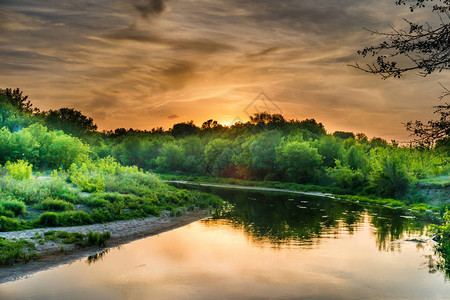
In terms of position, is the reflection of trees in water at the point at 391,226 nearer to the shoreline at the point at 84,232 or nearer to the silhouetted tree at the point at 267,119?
the shoreline at the point at 84,232

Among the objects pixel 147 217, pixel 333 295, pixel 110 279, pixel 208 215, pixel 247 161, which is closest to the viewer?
pixel 333 295

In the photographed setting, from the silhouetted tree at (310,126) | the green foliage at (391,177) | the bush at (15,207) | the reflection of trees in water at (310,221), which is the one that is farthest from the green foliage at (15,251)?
the silhouetted tree at (310,126)

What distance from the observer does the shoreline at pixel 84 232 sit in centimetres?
2011

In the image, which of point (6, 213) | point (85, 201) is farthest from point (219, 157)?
point (6, 213)

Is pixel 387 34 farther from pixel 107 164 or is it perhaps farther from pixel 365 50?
pixel 107 164

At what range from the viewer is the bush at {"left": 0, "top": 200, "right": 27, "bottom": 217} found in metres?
28.3

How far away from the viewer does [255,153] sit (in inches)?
3883

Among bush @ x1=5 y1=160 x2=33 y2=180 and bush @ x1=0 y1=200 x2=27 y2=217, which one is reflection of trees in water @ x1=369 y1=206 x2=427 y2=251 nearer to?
bush @ x1=0 y1=200 x2=27 y2=217

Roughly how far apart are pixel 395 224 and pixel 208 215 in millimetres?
17992

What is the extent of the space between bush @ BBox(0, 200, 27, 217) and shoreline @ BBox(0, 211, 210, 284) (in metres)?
2.97

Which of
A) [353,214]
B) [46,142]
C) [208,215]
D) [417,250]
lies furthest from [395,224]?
[46,142]

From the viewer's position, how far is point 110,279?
19859mm

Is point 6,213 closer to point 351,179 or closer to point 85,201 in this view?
point 85,201

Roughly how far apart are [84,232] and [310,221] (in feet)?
70.8
